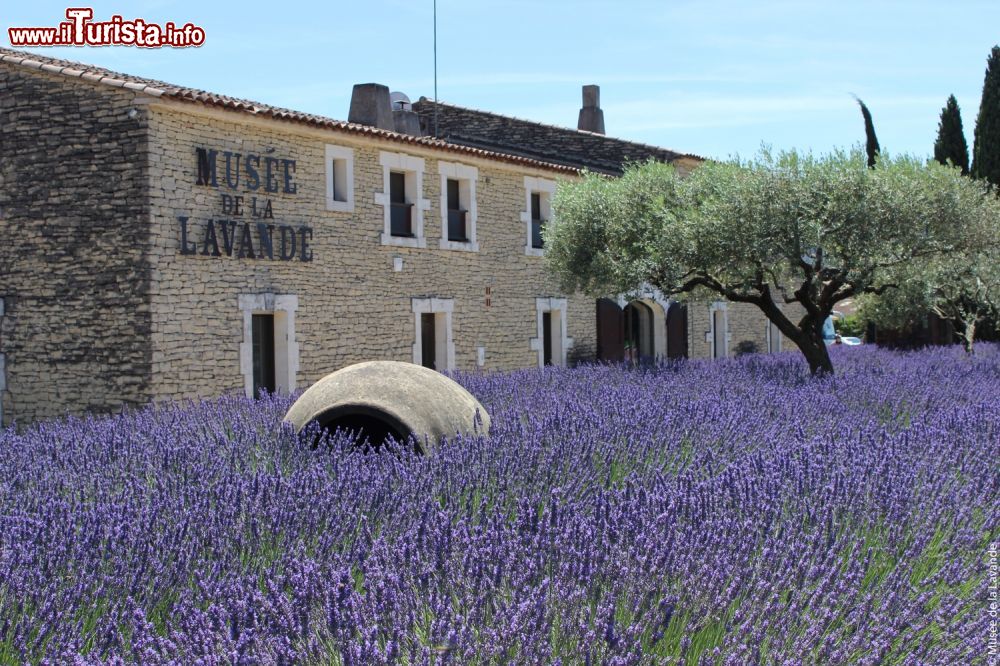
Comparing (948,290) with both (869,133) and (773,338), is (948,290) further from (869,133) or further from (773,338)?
(869,133)

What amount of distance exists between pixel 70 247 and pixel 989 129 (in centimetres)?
2245

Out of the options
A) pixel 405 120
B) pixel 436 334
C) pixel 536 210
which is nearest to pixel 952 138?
pixel 536 210

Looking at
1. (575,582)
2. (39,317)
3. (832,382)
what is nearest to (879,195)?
(832,382)

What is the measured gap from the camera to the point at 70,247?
1288 centimetres

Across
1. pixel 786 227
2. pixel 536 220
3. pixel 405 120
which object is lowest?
pixel 786 227

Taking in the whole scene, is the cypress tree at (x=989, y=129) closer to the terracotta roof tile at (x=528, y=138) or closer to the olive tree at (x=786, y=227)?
the terracotta roof tile at (x=528, y=138)

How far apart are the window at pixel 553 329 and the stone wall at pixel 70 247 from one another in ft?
26.8

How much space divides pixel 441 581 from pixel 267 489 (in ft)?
5.28

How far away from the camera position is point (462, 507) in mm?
4883

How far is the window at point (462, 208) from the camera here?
17297mm

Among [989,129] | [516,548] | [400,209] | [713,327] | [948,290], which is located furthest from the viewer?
[989,129]

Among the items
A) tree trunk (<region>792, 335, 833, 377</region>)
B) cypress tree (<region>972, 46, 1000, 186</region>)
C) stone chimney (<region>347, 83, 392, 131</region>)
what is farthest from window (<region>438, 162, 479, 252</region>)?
cypress tree (<region>972, 46, 1000, 186</region>)

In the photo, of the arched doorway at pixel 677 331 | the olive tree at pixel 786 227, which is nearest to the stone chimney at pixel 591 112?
the arched doorway at pixel 677 331

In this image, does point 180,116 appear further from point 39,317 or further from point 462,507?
point 462,507
